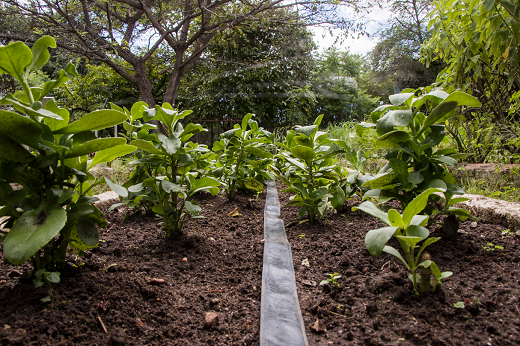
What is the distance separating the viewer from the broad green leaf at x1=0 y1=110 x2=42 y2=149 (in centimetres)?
74

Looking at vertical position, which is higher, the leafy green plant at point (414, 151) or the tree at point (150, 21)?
the tree at point (150, 21)

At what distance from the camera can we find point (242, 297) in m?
1.12

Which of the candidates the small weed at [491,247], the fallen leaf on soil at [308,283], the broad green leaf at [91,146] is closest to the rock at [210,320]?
the fallen leaf on soil at [308,283]

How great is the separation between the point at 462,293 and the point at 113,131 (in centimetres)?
728

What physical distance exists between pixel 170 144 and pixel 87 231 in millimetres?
502

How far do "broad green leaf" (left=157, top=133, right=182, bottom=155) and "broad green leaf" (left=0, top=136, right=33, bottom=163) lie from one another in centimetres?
50

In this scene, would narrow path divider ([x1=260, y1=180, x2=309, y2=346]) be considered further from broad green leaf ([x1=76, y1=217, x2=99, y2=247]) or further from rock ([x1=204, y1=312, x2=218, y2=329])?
broad green leaf ([x1=76, y1=217, x2=99, y2=247])

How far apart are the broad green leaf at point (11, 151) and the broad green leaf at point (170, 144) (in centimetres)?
50

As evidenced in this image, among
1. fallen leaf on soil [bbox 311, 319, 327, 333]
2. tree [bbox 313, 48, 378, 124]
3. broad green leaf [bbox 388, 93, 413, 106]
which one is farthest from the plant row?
tree [bbox 313, 48, 378, 124]

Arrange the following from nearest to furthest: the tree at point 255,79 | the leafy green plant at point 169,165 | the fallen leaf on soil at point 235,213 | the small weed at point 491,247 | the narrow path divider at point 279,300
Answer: the narrow path divider at point 279,300
the small weed at point 491,247
the leafy green plant at point 169,165
the fallen leaf on soil at point 235,213
the tree at point 255,79

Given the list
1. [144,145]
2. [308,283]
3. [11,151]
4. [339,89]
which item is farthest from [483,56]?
[339,89]

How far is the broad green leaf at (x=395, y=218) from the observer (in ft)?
2.71

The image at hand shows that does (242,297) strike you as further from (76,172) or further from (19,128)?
(19,128)

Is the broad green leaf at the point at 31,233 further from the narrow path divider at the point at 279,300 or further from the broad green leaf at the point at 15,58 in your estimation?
the narrow path divider at the point at 279,300
